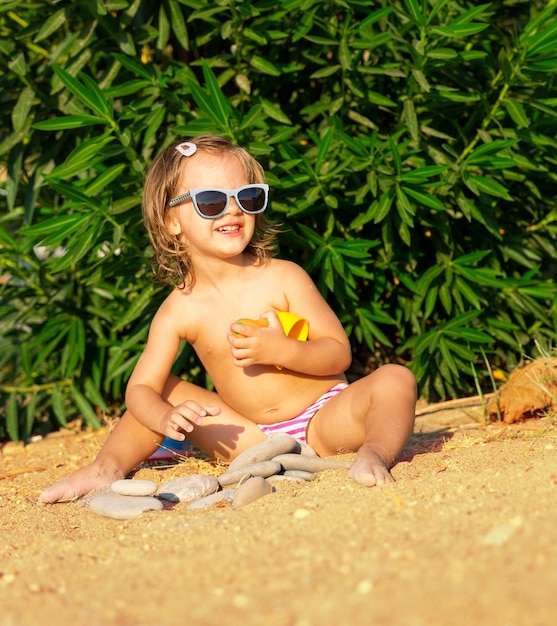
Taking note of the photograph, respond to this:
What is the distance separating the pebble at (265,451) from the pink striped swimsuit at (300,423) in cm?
21

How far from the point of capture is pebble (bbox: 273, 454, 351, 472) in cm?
293

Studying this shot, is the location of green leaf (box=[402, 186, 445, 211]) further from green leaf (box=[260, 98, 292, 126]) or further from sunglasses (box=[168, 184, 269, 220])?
sunglasses (box=[168, 184, 269, 220])

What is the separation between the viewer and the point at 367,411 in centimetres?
307

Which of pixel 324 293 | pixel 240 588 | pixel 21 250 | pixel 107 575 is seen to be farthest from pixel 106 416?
pixel 240 588

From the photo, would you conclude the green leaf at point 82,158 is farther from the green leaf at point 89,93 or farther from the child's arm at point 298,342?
the child's arm at point 298,342

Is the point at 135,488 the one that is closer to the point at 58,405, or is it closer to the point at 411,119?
the point at 58,405

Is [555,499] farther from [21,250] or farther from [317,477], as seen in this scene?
[21,250]

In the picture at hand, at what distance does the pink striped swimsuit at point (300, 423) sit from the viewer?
331 centimetres

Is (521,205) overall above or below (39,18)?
below

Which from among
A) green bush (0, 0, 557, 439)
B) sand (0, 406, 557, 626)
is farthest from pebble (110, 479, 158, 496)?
green bush (0, 0, 557, 439)

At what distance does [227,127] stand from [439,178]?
98 centimetres

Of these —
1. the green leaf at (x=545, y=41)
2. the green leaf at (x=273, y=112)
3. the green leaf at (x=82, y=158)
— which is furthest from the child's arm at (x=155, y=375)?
the green leaf at (x=545, y=41)

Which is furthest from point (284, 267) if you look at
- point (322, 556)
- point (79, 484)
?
point (322, 556)

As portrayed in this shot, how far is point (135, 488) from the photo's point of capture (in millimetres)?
2930
